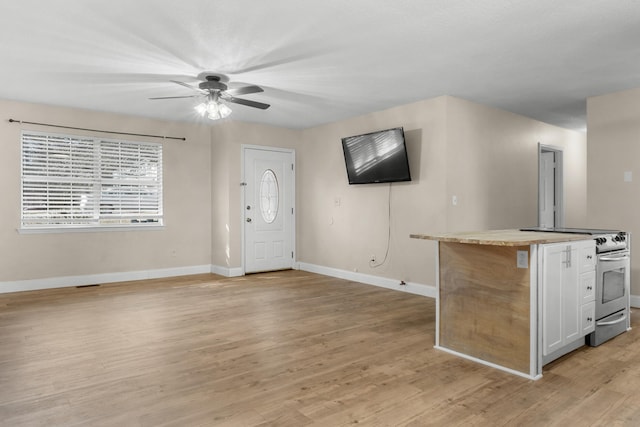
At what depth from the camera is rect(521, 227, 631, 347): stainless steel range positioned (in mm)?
3275

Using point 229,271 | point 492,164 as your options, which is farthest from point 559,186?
point 229,271

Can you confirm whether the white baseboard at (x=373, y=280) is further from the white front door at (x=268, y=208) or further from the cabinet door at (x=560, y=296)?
the cabinet door at (x=560, y=296)

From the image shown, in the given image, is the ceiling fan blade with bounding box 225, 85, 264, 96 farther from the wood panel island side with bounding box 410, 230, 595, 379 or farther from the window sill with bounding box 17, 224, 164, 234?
the window sill with bounding box 17, 224, 164, 234

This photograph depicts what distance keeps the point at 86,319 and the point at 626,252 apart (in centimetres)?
503

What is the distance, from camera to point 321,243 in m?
6.88

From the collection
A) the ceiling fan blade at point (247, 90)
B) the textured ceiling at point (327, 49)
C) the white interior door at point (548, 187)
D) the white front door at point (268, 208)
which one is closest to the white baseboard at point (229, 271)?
the white front door at point (268, 208)

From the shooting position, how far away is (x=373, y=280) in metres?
5.90

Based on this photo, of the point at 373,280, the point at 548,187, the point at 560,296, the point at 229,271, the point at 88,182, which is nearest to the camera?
the point at 560,296

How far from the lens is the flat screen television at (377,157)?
17.4 feet

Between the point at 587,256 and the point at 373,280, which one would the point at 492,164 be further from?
the point at 587,256

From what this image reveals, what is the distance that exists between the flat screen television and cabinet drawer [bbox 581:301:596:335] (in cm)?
259

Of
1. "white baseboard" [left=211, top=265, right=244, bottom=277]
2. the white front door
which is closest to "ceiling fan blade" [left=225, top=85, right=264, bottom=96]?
the white front door

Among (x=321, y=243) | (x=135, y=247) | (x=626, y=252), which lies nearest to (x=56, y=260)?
(x=135, y=247)

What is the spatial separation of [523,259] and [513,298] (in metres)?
0.27
